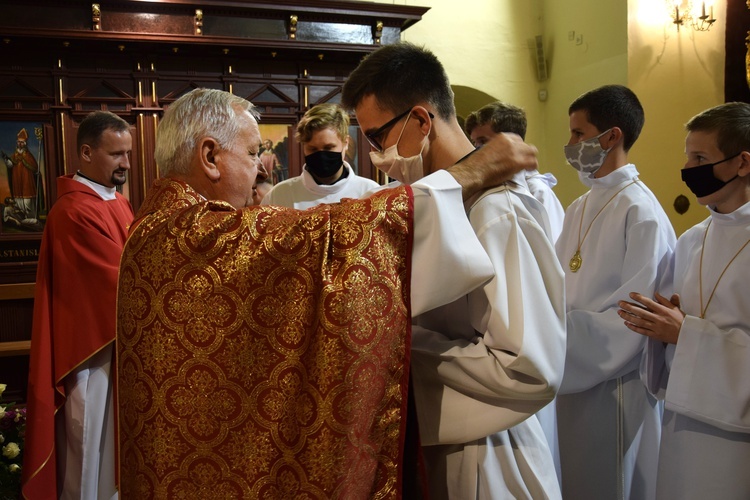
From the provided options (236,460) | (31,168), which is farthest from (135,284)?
(31,168)

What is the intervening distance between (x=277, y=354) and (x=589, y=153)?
2468 mm

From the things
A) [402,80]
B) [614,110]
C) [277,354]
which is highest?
[614,110]

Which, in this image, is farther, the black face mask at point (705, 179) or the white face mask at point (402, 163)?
the black face mask at point (705, 179)

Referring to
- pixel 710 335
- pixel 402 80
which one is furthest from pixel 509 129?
pixel 402 80

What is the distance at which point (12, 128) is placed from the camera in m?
7.66

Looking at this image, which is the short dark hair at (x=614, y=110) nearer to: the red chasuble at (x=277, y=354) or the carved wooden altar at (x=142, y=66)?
the red chasuble at (x=277, y=354)

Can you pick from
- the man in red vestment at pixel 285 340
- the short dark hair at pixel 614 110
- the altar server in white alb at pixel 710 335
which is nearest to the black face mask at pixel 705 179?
the altar server in white alb at pixel 710 335

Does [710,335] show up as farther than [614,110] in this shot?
No

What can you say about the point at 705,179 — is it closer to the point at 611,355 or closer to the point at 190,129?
the point at 611,355

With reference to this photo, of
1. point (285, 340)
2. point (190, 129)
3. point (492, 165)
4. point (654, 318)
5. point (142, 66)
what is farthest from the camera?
point (142, 66)

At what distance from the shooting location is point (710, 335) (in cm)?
256

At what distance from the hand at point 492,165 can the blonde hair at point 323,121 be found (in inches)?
107

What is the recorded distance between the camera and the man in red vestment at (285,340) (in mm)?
1514

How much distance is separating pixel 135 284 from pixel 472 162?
0.88 meters
